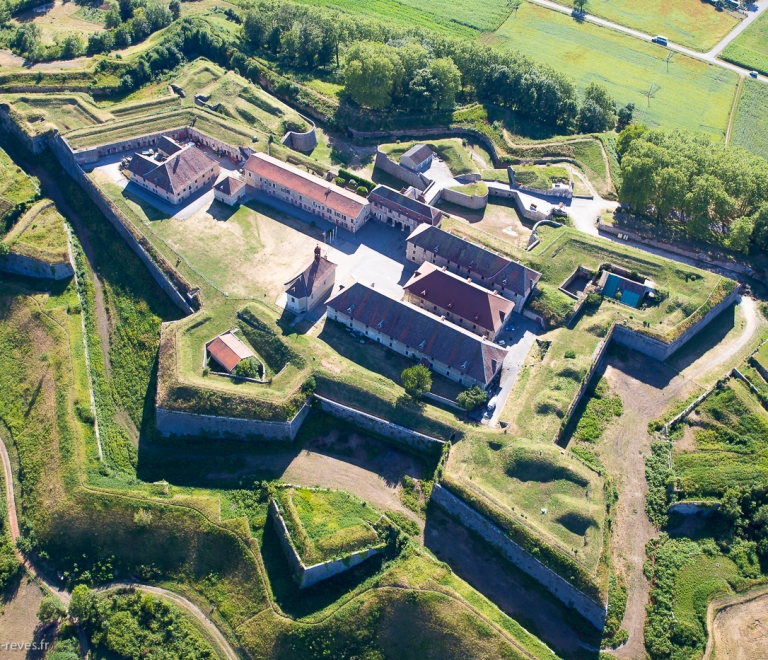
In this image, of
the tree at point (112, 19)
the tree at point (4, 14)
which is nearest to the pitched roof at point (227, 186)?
the tree at point (112, 19)

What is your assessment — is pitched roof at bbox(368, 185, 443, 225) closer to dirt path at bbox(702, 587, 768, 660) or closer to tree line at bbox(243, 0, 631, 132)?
tree line at bbox(243, 0, 631, 132)

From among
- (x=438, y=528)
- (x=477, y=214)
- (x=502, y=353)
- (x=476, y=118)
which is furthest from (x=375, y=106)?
(x=438, y=528)

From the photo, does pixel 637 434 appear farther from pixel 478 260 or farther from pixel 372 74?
pixel 372 74

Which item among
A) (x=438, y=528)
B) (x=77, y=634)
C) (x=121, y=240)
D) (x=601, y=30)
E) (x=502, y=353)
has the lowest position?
(x=77, y=634)

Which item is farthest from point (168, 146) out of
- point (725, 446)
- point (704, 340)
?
point (725, 446)

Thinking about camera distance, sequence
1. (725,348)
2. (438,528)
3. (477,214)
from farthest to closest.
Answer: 1. (477,214)
2. (725,348)
3. (438,528)

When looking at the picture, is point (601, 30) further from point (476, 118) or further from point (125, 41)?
point (125, 41)

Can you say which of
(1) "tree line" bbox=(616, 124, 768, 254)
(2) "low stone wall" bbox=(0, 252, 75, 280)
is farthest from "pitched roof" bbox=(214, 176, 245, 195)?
(1) "tree line" bbox=(616, 124, 768, 254)
